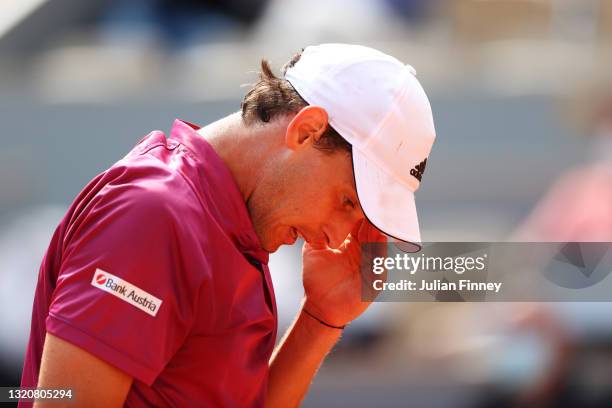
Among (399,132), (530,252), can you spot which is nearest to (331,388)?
(530,252)

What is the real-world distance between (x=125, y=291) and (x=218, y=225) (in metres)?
0.23

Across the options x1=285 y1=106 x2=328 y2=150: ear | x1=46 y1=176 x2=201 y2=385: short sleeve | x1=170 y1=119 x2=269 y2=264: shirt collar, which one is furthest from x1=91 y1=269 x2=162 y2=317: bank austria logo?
x1=285 y1=106 x2=328 y2=150: ear

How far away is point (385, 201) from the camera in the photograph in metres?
1.81

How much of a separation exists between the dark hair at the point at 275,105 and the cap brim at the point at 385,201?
0.04 metres

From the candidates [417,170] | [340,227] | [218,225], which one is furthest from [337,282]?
[218,225]

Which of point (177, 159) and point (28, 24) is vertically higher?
point (28, 24)

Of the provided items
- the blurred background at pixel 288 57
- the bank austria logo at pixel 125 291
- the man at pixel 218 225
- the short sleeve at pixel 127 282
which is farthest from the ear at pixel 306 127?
the blurred background at pixel 288 57

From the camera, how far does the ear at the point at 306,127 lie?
1740mm

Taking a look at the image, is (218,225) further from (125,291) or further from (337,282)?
(337,282)

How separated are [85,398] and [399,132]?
0.71m

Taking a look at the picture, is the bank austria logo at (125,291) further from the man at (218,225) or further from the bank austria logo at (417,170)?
the bank austria logo at (417,170)

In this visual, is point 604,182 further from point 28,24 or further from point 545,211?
point 28,24

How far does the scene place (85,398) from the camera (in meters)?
1.53

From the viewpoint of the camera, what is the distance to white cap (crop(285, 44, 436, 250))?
177 centimetres
